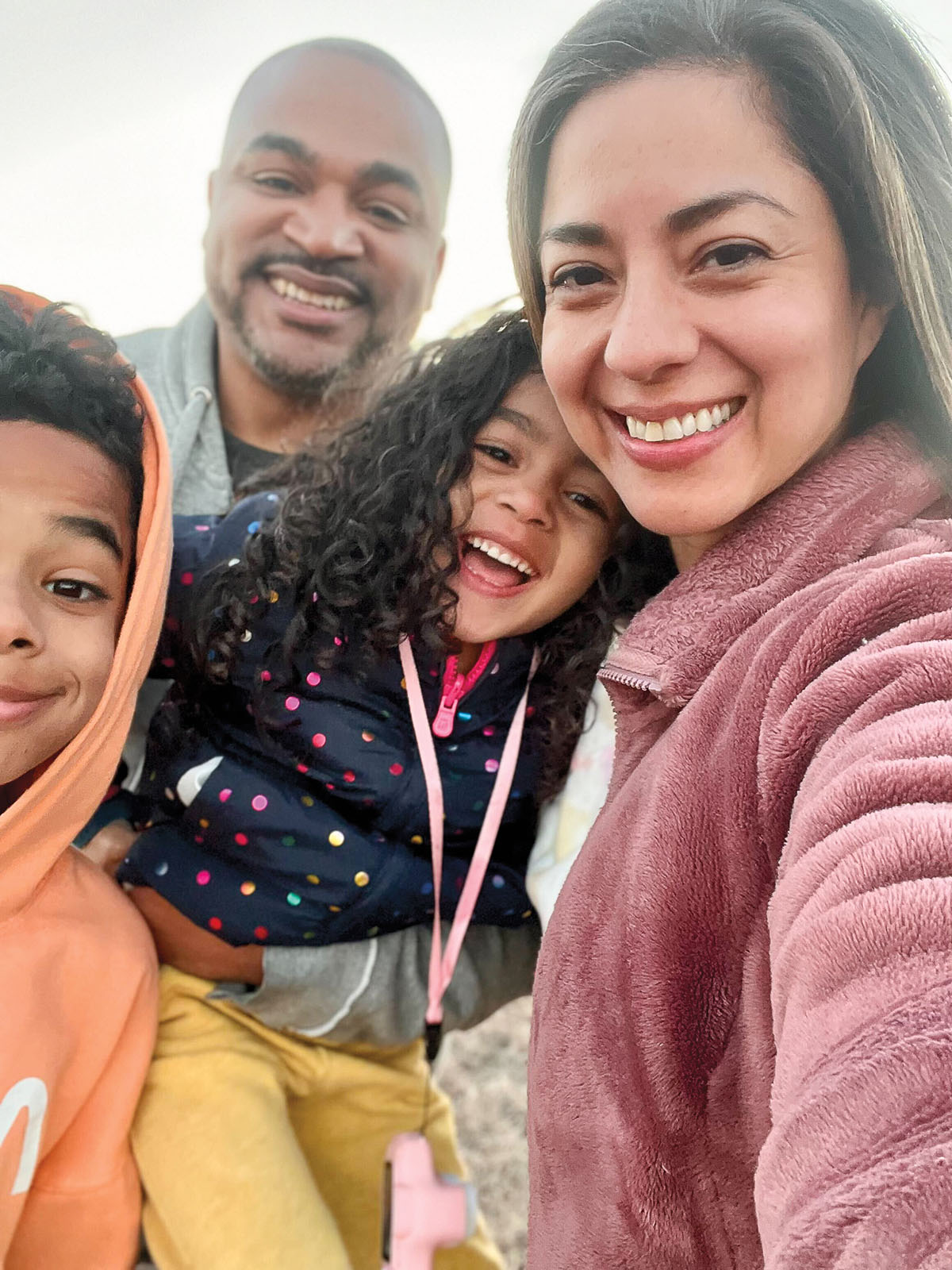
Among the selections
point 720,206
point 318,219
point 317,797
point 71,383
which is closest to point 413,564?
point 317,797

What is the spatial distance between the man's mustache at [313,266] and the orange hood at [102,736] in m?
0.89

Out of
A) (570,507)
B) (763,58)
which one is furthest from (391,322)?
(763,58)

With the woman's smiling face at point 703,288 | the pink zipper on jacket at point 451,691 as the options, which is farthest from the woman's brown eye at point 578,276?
the pink zipper on jacket at point 451,691

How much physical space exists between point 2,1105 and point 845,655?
0.82 m

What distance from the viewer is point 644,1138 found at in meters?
0.67

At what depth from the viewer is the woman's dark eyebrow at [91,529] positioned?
2.74 feet

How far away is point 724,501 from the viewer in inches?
30.7

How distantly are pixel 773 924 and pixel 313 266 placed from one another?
159cm

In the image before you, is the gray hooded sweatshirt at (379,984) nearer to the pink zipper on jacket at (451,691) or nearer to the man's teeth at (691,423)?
the pink zipper on jacket at (451,691)

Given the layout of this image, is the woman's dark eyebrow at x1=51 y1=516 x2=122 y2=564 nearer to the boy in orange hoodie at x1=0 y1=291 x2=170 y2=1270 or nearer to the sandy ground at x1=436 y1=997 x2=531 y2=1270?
the boy in orange hoodie at x1=0 y1=291 x2=170 y2=1270

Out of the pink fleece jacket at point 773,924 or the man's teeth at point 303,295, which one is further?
the man's teeth at point 303,295

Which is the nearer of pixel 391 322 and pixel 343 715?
pixel 343 715

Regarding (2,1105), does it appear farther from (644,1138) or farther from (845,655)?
(845,655)

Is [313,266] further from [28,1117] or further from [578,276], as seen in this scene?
[28,1117]
